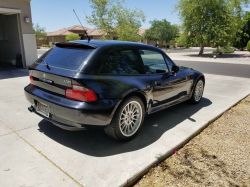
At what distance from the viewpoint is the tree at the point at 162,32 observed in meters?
53.5

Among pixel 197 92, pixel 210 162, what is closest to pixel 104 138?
pixel 210 162

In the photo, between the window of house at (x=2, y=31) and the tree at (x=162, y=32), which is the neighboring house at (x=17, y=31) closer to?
the window of house at (x=2, y=31)

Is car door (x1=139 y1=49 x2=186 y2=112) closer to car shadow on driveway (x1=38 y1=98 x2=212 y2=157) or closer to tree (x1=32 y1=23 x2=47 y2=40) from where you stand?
car shadow on driveway (x1=38 y1=98 x2=212 y2=157)

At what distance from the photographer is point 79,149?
10.3 feet

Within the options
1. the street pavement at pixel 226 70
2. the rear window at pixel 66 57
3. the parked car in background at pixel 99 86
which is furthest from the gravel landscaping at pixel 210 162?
the street pavement at pixel 226 70

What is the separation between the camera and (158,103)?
3.96 m

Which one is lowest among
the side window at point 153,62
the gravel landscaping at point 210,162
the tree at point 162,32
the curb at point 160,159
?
the gravel landscaping at point 210,162

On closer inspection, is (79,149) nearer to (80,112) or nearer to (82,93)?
(80,112)

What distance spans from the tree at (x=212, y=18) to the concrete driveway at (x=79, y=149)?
21.2 m

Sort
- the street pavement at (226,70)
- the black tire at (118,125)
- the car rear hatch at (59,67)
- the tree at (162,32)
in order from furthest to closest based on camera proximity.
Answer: the tree at (162,32)
the street pavement at (226,70)
the black tire at (118,125)
the car rear hatch at (59,67)

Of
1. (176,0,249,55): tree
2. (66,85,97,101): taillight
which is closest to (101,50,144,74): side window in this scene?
(66,85,97,101): taillight

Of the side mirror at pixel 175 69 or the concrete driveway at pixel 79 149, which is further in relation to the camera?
the side mirror at pixel 175 69

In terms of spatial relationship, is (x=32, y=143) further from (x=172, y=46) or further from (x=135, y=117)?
(x=172, y=46)

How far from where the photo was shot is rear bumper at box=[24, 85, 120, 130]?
2.81 metres
